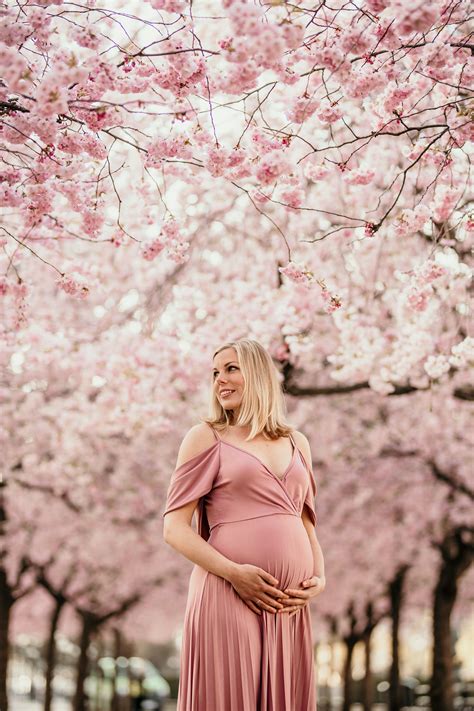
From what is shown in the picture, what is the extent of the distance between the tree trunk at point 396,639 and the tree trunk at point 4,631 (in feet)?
25.5

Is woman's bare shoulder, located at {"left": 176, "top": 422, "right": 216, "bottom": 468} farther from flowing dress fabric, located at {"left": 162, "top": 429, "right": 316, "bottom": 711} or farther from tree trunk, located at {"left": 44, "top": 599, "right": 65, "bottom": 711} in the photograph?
tree trunk, located at {"left": 44, "top": 599, "right": 65, "bottom": 711}

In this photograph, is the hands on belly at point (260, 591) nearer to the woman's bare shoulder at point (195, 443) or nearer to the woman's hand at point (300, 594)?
the woman's hand at point (300, 594)

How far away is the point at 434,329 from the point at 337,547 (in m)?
11.7

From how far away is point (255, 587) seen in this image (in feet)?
13.5

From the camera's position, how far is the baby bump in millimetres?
4223

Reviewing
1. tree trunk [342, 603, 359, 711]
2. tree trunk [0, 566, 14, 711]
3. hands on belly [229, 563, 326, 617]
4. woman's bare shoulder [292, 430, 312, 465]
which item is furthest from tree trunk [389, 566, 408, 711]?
hands on belly [229, 563, 326, 617]

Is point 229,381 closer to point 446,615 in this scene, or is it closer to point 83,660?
point 446,615

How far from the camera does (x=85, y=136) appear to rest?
5.74m

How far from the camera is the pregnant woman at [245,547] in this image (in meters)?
4.12

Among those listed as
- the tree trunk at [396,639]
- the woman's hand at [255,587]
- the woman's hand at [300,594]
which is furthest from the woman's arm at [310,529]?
the tree trunk at [396,639]

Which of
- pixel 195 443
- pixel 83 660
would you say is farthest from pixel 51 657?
pixel 195 443

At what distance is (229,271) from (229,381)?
9677 millimetres

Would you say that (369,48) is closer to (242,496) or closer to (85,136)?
(85,136)

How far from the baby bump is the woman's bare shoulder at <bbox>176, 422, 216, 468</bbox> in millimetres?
299
